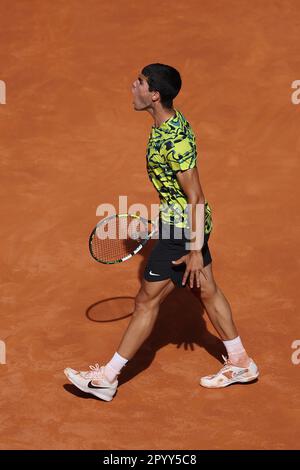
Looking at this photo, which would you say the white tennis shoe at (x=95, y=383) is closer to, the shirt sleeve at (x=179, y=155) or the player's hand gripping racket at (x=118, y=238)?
the player's hand gripping racket at (x=118, y=238)

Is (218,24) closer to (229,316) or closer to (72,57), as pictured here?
(72,57)

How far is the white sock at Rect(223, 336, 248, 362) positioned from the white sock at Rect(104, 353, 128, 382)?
2.47 ft

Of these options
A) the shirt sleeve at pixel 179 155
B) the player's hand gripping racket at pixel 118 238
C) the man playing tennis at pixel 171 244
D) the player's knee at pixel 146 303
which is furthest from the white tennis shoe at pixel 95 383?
the shirt sleeve at pixel 179 155

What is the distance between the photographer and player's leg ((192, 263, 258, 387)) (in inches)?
253

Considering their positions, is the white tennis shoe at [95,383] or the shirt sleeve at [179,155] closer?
the shirt sleeve at [179,155]

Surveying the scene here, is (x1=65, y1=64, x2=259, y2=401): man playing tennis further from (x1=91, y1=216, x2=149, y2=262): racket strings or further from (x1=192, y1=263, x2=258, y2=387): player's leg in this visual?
(x1=91, y1=216, x2=149, y2=262): racket strings

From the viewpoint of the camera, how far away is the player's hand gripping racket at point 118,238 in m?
7.35

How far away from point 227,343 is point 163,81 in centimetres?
192

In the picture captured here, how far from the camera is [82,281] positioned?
793 cm

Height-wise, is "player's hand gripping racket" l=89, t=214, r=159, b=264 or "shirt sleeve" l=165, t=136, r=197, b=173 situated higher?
"shirt sleeve" l=165, t=136, r=197, b=173

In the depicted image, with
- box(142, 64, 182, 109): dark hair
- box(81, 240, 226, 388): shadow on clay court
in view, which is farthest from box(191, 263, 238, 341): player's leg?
box(142, 64, 182, 109): dark hair

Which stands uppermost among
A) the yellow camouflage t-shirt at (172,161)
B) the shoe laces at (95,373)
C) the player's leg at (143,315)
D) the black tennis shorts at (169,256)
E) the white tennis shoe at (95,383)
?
the yellow camouflage t-shirt at (172,161)

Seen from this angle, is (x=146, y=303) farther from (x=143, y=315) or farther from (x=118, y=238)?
(x=118, y=238)

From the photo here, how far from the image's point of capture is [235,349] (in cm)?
656
